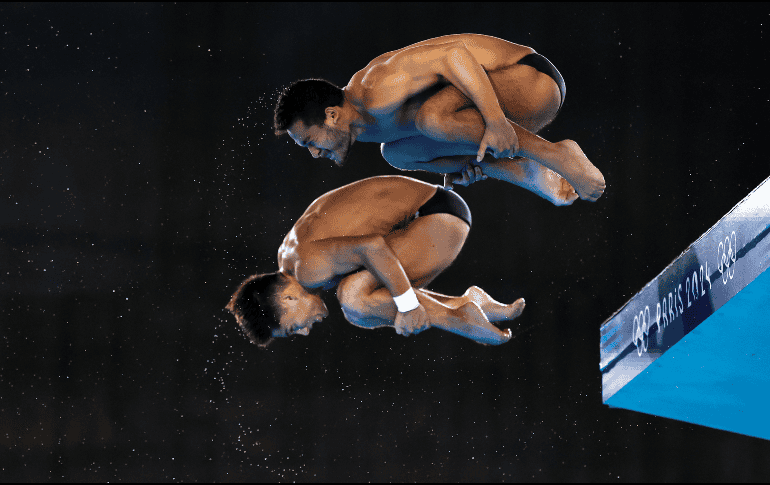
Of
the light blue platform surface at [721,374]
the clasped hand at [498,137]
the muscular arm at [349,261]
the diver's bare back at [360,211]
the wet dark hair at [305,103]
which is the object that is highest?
the wet dark hair at [305,103]

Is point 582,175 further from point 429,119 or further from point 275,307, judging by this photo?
point 275,307

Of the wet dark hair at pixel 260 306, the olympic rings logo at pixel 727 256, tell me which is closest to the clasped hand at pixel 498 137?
the olympic rings logo at pixel 727 256

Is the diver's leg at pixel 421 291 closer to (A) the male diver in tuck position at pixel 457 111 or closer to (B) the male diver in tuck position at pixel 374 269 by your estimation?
(B) the male diver in tuck position at pixel 374 269

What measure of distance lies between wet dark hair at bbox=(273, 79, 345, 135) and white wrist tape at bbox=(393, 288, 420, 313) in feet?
1.94

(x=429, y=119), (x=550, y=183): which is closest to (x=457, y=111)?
(x=429, y=119)

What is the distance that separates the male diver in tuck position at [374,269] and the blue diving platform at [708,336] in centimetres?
50

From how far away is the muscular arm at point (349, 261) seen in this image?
2.32 metres

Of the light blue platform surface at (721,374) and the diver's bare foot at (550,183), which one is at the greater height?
the diver's bare foot at (550,183)

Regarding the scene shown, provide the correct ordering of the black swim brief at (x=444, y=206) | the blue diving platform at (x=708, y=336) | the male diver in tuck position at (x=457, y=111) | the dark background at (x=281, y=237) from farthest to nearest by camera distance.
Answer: the dark background at (x=281, y=237) → the black swim brief at (x=444, y=206) → the male diver in tuck position at (x=457, y=111) → the blue diving platform at (x=708, y=336)

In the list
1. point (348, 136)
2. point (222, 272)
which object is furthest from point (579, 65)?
point (348, 136)

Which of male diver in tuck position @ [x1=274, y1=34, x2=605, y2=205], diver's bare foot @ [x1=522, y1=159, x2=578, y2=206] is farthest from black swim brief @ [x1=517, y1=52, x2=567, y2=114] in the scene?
diver's bare foot @ [x1=522, y1=159, x2=578, y2=206]

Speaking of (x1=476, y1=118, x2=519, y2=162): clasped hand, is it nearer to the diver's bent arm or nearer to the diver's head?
the diver's bent arm

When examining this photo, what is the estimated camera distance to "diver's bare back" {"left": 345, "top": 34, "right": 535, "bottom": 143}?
7.21 feet

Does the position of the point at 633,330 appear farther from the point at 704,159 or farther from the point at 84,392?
the point at 84,392
